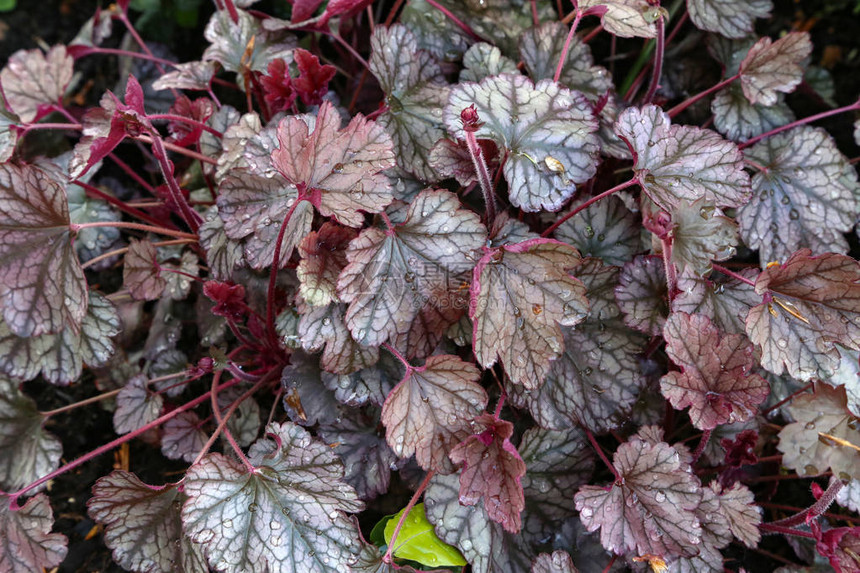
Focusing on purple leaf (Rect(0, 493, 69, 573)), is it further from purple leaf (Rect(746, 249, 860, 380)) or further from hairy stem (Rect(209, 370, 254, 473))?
purple leaf (Rect(746, 249, 860, 380))

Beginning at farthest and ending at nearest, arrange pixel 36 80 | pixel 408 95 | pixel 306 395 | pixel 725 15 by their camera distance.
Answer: pixel 36 80 → pixel 725 15 → pixel 408 95 → pixel 306 395

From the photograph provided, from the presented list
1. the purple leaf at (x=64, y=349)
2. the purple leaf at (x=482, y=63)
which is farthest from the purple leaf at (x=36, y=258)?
the purple leaf at (x=482, y=63)

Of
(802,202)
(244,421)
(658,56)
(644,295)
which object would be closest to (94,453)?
(244,421)

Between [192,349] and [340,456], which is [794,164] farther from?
[192,349]

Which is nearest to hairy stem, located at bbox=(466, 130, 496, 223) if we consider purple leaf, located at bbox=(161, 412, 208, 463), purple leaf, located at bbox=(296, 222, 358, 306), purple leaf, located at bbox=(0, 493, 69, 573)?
purple leaf, located at bbox=(296, 222, 358, 306)

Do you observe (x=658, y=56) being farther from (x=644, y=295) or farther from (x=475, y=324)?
(x=475, y=324)

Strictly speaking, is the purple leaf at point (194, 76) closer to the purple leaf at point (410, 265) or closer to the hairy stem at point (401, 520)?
the purple leaf at point (410, 265)

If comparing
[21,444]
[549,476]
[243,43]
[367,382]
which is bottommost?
[21,444]
